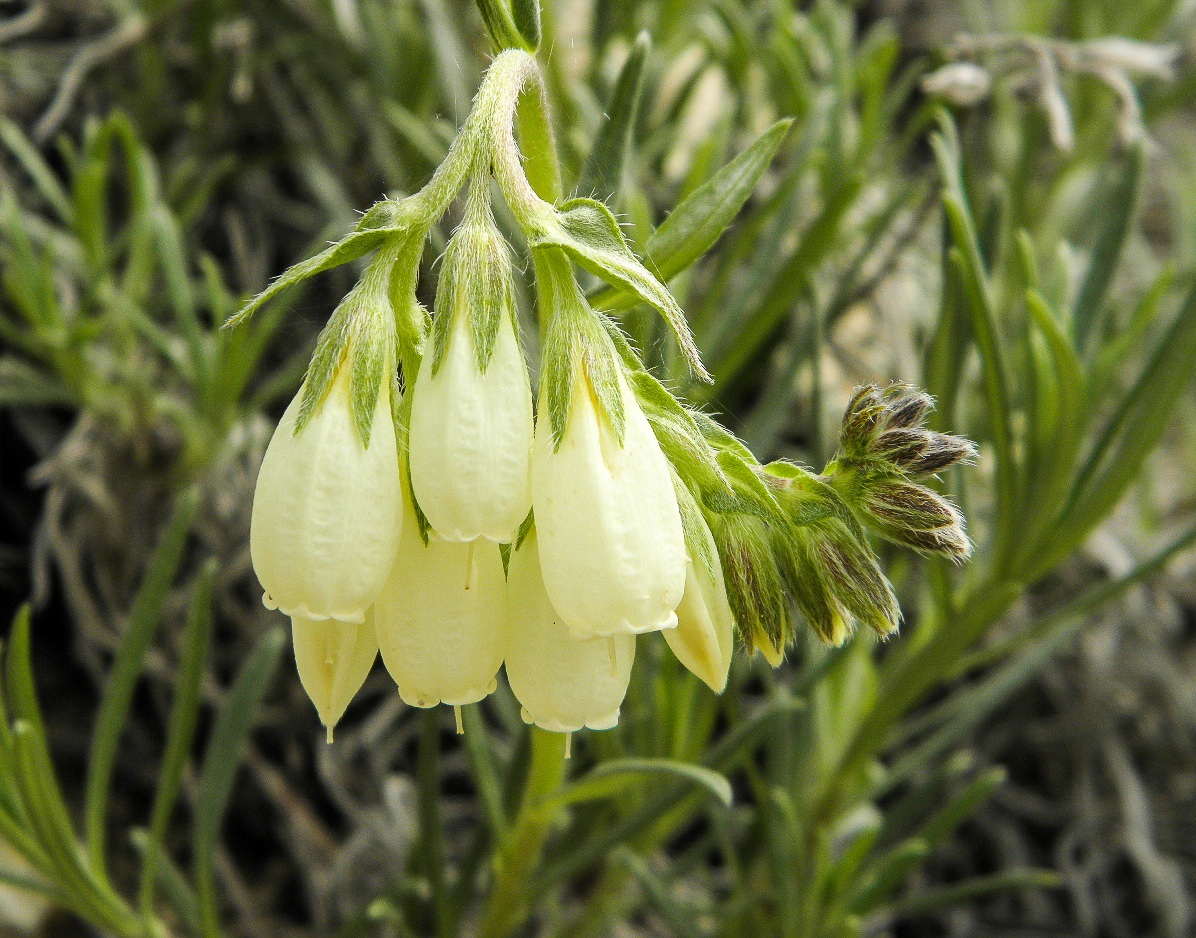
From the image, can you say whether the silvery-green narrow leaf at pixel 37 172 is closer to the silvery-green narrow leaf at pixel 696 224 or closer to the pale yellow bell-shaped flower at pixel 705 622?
the silvery-green narrow leaf at pixel 696 224

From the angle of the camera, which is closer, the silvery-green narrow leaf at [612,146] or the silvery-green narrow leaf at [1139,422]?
the silvery-green narrow leaf at [612,146]

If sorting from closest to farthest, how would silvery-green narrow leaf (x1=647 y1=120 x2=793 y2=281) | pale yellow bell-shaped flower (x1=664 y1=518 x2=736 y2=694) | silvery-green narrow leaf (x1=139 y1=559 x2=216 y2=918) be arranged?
pale yellow bell-shaped flower (x1=664 y1=518 x2=736 y2=694) → silvery-green narrow leaf (x1=647 y1=120 x2=793 y2=281) → silvery-green narrow leaf (x1=139 y1=559 x2=216 y2=918)

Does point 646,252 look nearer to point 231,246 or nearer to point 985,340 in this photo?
point 985,340

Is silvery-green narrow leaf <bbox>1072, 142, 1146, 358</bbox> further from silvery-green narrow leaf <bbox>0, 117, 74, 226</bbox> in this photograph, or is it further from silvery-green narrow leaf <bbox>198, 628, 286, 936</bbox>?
silvery-green narrow leaf <bbox>0, 117, 74, 226</bbox>

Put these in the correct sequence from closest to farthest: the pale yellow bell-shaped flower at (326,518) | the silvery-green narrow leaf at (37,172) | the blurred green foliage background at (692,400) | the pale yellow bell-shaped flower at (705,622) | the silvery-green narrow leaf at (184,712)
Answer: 1. the pale yellow bell-shaped flower at (326,518)
2. the pale yellow bell-shaped flower at (705,622)
3. the silvery-green narrow leaf at (184,712)
4. the blurred green foliage background at (692,400)
5. the silvery-green narrow leaf at (37,172)

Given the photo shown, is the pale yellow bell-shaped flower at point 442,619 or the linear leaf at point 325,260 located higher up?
the linear leaf at point 325,260

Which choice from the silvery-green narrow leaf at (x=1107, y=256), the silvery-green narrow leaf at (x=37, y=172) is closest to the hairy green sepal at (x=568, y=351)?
the silvery-green narrow leaf at (x=1107, y=256)

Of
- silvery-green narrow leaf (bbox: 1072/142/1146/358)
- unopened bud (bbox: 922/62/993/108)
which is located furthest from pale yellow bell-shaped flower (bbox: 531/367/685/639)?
unopened bud (bbox: 922/62/993/108)

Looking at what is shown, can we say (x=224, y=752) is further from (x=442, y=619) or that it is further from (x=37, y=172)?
(x=37, y=172)
